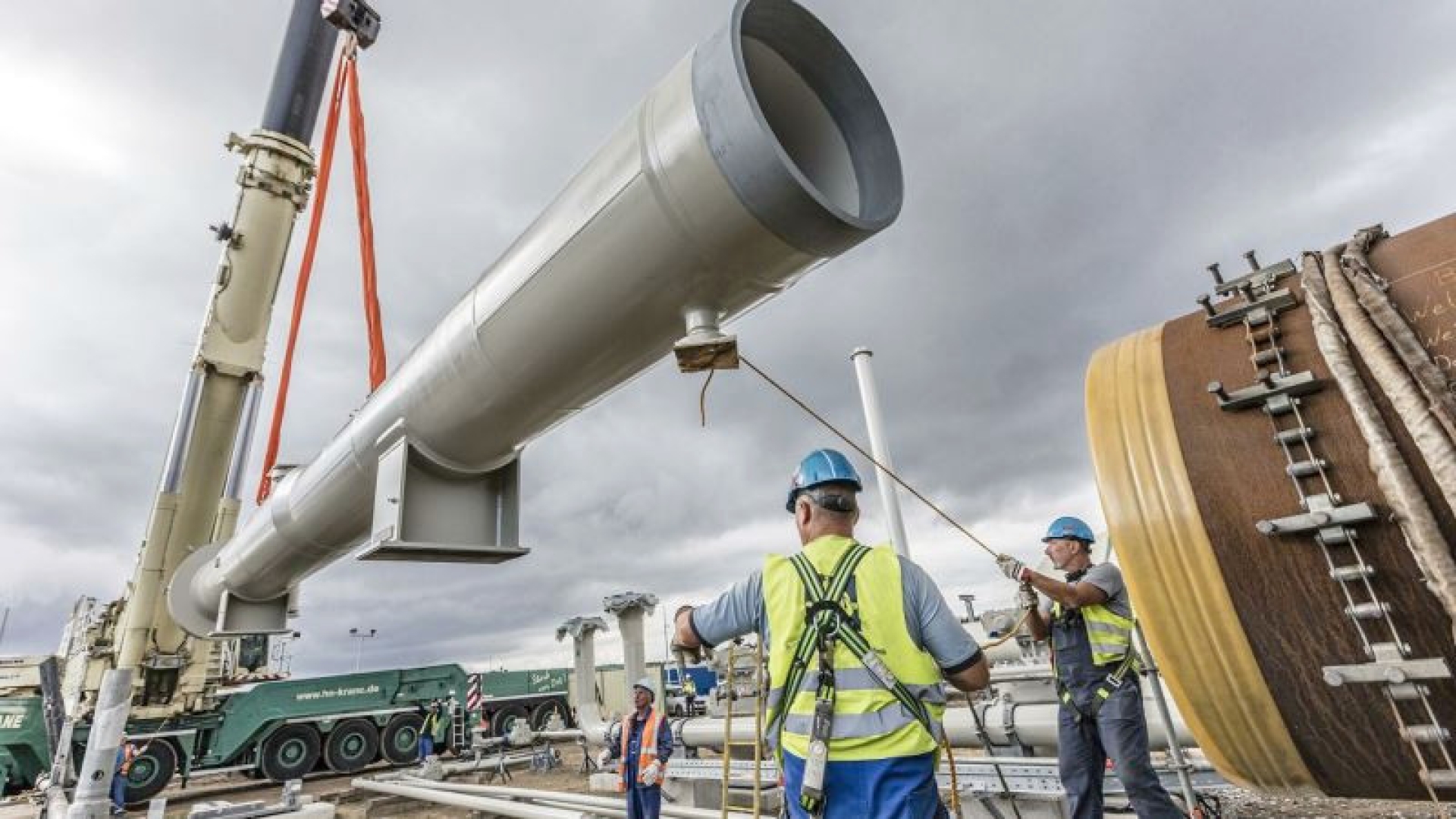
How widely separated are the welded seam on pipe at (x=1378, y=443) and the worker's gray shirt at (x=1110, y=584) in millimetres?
2068

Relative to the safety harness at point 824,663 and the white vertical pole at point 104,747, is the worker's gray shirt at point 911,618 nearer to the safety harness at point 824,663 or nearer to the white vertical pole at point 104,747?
the safety harness at point 824,663

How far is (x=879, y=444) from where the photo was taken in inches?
271

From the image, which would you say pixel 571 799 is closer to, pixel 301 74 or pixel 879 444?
pixel 879 444

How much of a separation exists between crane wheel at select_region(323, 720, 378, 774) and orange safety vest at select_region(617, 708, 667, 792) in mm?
10480

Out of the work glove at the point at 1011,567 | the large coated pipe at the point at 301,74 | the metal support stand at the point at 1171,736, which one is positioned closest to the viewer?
the work glove at the point at 1011,567

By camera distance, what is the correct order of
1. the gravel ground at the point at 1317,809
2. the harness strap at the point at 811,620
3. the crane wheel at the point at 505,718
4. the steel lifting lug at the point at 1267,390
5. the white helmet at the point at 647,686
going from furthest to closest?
the crane wheel at the point at 505,718 → the white helmet at the point at 647,686 → the gravel ground at the point at 1317,809 → the harness strap at the point at 811,620 → the steel lifting lug at the point at 1267,390

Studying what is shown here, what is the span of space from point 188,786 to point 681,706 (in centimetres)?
1110

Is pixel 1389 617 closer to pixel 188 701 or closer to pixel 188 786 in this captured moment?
pixel 188 701

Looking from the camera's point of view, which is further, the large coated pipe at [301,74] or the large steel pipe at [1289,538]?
the large coated pipe at [301,74]

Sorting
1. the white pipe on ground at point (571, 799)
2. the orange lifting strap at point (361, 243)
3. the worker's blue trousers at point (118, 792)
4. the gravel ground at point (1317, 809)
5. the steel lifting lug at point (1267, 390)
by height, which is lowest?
the gravel ground at point (1317, 809)

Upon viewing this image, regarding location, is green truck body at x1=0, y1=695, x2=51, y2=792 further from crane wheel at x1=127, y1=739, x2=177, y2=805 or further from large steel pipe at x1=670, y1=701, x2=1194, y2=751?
large steel pipe at x1=670, y1=701, x2=1194, y2=751

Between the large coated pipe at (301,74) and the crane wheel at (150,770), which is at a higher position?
the large coated pipe at (301,74)

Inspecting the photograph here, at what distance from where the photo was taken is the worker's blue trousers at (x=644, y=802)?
5.66 metres

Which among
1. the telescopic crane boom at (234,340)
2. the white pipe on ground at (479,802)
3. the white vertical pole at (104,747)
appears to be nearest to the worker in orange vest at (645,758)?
the white pipe on ground at (479,802)
